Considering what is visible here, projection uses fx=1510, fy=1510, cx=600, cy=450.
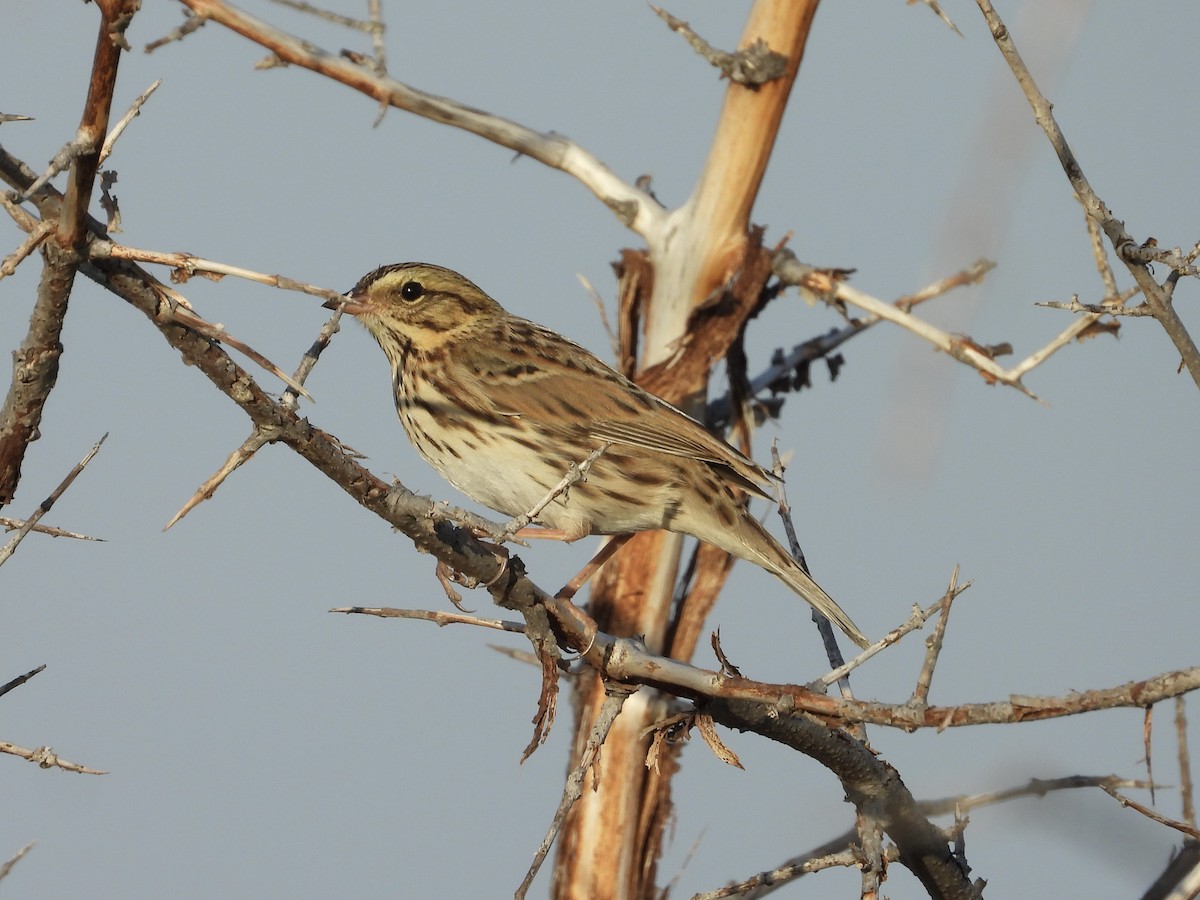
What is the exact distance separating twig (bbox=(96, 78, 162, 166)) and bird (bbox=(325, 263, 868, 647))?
2845 mm

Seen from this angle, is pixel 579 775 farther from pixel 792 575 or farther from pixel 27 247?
pixel 792 575

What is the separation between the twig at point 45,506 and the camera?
3738 millimetres

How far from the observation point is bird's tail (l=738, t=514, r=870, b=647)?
6176 mm

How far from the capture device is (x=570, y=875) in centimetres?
732

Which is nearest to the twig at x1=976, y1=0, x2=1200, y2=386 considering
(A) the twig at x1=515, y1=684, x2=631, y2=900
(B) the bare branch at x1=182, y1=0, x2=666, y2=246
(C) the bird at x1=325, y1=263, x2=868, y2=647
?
(A) the twig at x1=515, y1=684, x2=631, y2=900

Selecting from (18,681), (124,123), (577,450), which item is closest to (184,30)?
(124,123)

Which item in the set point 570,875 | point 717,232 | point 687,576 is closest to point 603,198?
point 717,232

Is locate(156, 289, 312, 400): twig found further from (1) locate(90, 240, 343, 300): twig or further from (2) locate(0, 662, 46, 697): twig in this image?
(2) locate(0, 662, 46, 697): twig

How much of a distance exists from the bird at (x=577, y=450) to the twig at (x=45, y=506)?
7.92 ft

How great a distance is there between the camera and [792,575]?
6406 millimetres

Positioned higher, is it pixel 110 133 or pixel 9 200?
pixel 110 133

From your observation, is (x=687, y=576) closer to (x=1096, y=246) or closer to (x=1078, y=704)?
(x=1096, y=246)

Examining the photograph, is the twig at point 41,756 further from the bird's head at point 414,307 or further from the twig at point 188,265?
the bird's head at point 414,307

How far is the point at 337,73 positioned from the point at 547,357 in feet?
5.11
